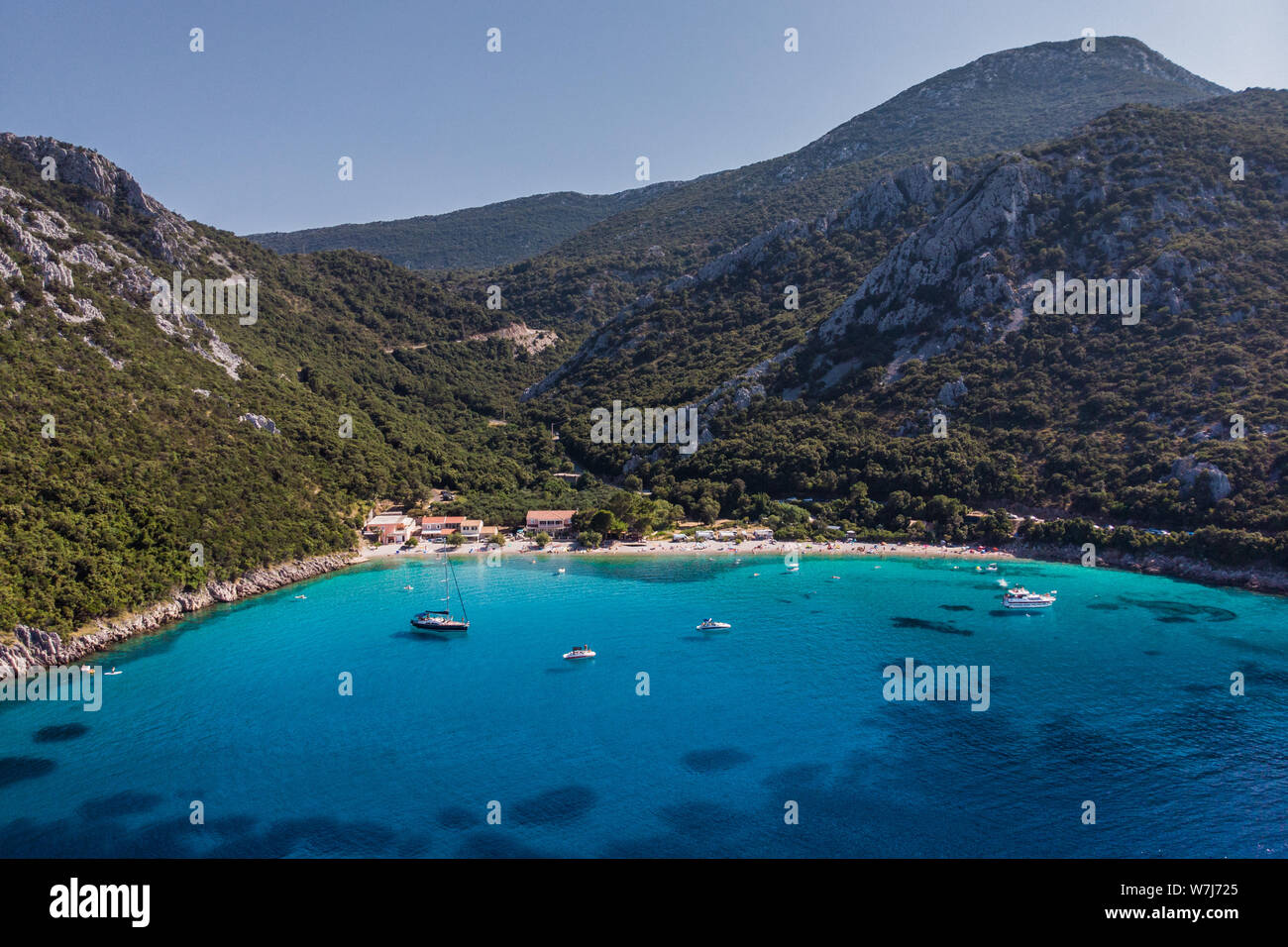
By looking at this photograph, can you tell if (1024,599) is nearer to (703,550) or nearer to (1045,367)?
(703,550)

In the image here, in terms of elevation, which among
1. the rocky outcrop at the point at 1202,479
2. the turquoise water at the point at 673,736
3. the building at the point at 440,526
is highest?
the rocky outcrop at the point at 1202,479

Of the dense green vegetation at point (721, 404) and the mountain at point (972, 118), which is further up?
the mountain at point (972, 118)

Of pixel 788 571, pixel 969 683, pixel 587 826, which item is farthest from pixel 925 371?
pixel 587 826

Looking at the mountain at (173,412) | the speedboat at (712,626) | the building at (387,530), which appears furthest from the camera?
the building at (387,530)

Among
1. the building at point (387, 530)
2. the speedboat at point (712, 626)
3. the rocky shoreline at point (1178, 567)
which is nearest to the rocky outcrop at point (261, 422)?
the building at point (387, 530)

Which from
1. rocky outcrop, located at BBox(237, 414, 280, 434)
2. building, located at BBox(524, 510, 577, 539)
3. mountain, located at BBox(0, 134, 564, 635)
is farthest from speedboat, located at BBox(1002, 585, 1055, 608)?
Answer: rocky outcrop, located at BBox(237, 414, 280, 434)

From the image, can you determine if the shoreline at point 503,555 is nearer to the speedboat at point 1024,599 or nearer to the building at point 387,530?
the building at point 387,530
